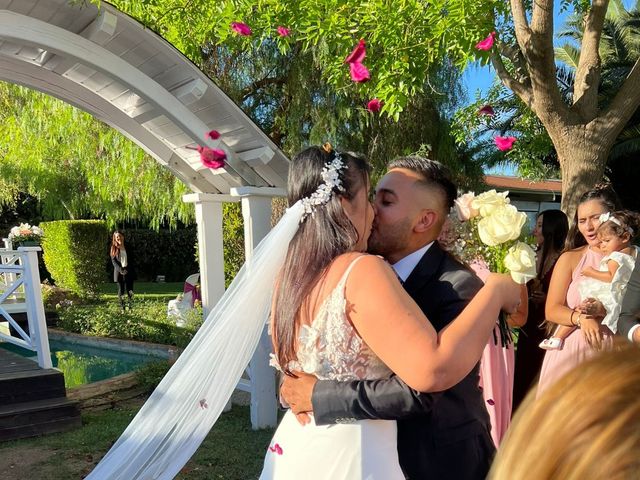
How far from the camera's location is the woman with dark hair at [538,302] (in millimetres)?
4496

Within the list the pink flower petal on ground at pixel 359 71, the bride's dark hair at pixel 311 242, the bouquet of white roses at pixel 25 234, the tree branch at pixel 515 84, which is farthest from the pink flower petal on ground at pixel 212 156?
the bouquet of white roses at pixel 25 234

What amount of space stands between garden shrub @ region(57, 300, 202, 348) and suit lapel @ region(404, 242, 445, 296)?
8193 mm

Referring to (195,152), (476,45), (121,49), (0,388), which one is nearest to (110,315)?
(0,388)

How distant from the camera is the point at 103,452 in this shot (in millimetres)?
5461

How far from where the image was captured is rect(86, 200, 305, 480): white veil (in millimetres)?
2430

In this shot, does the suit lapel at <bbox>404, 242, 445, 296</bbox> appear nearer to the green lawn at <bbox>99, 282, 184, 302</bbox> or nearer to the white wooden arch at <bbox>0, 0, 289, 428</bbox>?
the white wooden arch at <bbox>0, 0, 289, 428</bbox>

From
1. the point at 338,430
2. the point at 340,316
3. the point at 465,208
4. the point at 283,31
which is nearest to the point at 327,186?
the point at 340,316

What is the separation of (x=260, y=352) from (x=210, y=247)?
50.7 inches

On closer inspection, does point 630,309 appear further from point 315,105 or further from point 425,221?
point 315,105

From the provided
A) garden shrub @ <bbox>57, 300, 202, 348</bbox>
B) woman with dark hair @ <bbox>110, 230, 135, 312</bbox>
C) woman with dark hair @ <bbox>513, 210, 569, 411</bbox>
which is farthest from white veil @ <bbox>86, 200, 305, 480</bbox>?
woman with dark hair @ <bbox>110, 230, 135, 312</bbox>

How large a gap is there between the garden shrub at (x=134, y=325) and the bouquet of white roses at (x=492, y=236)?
8020mm

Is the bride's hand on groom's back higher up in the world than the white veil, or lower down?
higher up

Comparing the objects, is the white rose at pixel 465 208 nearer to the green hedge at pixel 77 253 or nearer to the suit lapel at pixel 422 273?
the suit lapel at pixel 422 273

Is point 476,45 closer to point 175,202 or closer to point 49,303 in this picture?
point 175,202
